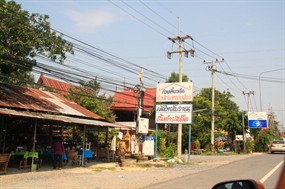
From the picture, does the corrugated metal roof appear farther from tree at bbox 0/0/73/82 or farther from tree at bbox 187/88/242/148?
tree at bbox 187/88/242/148

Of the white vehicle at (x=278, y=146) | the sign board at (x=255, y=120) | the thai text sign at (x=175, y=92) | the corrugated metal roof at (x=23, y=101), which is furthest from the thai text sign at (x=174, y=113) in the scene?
the sign board at (x=255, y=120)

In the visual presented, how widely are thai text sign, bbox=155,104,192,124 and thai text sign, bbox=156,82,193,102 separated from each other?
879 millimetres

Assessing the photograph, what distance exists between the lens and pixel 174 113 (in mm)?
24781

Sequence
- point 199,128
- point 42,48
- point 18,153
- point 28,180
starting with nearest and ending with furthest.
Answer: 1. point 28,180
2. point 18,153
3. point 42,48
4. point 199,128

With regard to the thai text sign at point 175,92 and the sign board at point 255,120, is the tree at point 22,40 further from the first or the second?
the sign board at point 255,120

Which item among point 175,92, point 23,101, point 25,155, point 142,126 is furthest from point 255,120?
point 25,155

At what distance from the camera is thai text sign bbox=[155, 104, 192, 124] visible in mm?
24234

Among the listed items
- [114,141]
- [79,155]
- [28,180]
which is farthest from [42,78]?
[28,180]

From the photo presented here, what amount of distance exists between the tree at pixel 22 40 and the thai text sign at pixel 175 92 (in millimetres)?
9423

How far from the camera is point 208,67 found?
3791 cm

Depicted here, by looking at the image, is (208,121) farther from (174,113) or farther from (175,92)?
(174,113)

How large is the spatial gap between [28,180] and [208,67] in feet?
90.9

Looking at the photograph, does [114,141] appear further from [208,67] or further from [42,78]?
[42,78]

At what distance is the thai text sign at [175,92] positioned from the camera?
24953 mm
